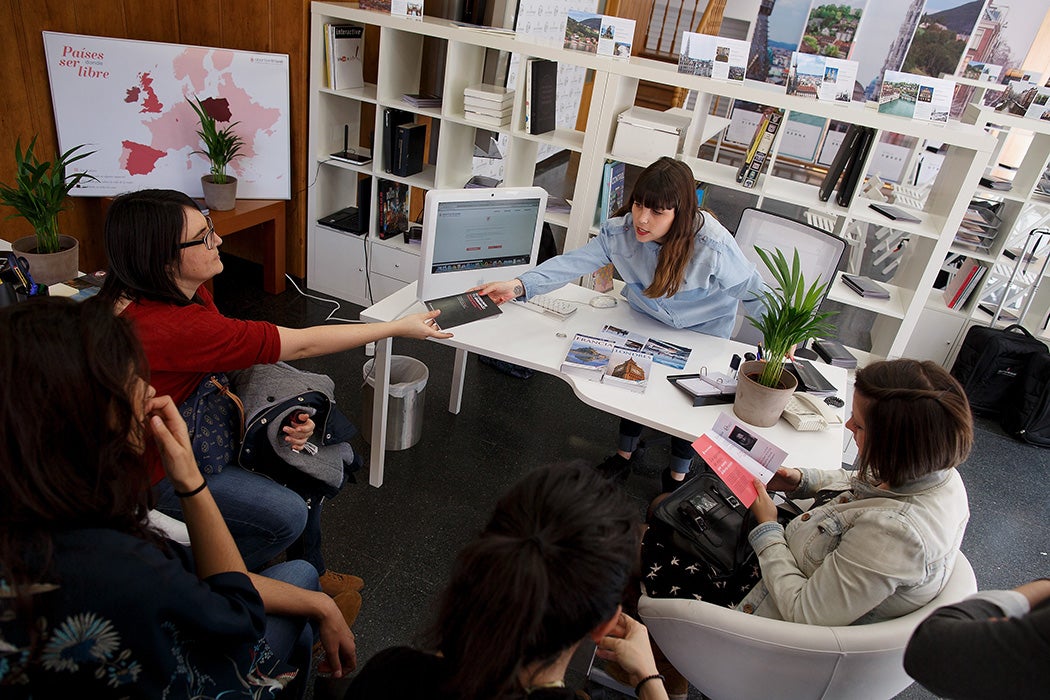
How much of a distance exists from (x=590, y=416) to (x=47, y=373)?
2.60 meters

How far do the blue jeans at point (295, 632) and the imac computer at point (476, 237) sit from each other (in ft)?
3.73

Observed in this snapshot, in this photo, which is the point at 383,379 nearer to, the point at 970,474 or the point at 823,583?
the point at 823,583

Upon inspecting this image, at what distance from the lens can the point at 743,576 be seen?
1.84 metres

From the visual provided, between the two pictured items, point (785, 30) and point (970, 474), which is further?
point (785, 30)

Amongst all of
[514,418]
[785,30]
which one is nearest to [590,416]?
[514,418]

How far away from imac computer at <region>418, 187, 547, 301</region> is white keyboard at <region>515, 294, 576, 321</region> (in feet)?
0.41

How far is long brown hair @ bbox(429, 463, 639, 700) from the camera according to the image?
0.93m

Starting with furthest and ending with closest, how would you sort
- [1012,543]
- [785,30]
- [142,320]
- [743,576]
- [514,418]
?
1. [785,30]
2. [514,418]
3. [1012,543]
4. [743,576]
5. [142,320]

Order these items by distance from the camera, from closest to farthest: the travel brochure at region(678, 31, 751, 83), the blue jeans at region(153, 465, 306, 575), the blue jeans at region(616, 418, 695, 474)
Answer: the blue jeans at region(153, 465, 306, 575) < the blue jeans at region(616, 418, 695, 474) < the travel brochure at region(678, 31, 751, 83)

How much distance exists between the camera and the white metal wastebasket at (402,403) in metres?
2.84

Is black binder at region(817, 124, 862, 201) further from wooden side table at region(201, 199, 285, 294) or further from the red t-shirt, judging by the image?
wooden side table at region(201, 199, 285, 294)

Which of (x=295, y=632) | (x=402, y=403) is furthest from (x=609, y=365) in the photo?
(x=295, y=632)

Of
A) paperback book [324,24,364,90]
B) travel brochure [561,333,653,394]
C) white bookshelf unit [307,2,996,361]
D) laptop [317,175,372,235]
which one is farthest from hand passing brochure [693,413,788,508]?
paperback book [324,24,364,90]

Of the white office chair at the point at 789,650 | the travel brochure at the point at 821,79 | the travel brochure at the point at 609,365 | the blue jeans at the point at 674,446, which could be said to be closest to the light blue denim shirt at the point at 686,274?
the travel brochure at the point at 609,365
